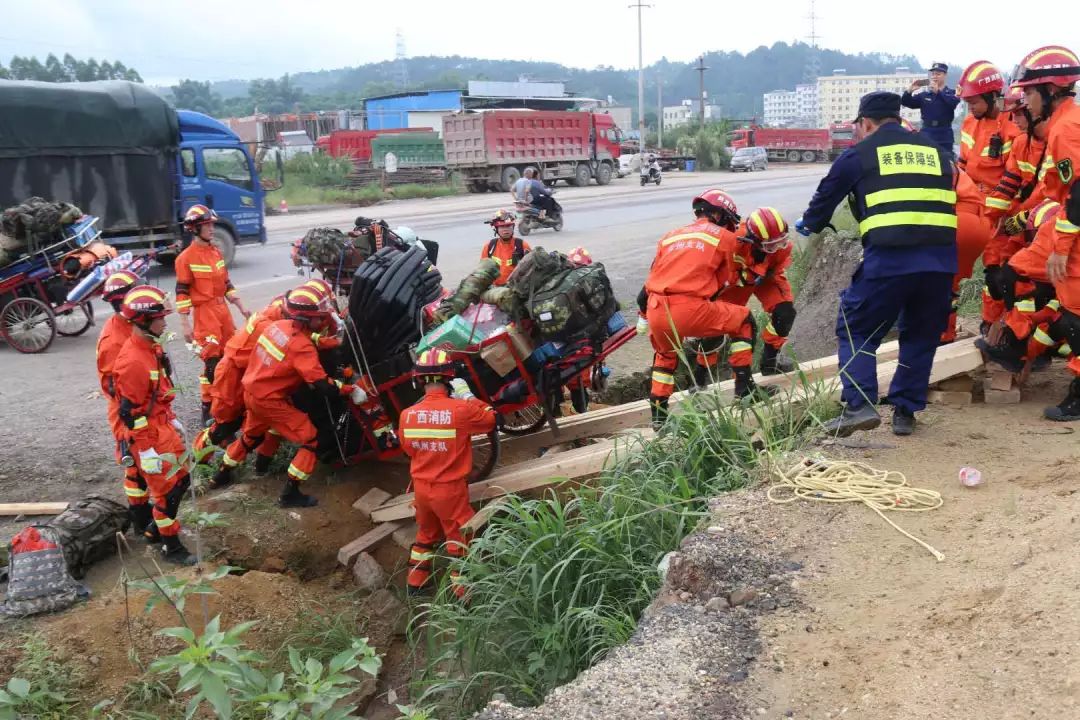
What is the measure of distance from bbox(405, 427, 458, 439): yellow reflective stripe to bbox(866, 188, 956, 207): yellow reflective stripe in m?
2.65

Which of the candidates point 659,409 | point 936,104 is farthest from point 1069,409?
point 936,104

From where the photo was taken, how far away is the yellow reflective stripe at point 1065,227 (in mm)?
4523

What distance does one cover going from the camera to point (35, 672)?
4309 millimetres

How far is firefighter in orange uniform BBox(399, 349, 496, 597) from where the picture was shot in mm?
5266

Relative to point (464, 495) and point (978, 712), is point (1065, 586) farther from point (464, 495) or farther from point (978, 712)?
point (464, 495)

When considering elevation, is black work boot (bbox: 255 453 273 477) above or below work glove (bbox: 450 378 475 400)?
below

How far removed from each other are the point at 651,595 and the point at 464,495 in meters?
1.92

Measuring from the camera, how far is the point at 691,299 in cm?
545

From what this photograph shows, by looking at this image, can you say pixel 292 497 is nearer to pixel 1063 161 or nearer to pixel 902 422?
pixel 902 422

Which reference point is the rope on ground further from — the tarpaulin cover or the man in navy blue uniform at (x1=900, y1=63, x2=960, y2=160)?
the tarpaulin cover

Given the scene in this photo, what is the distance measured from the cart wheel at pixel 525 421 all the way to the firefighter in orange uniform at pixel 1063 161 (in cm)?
331

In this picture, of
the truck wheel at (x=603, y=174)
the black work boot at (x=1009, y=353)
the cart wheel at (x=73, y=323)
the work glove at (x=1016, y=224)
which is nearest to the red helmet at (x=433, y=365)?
the black work boot at (x=1009, y=353)

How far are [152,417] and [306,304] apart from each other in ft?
3.80

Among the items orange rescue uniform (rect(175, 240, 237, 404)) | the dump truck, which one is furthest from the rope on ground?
the dump truck
